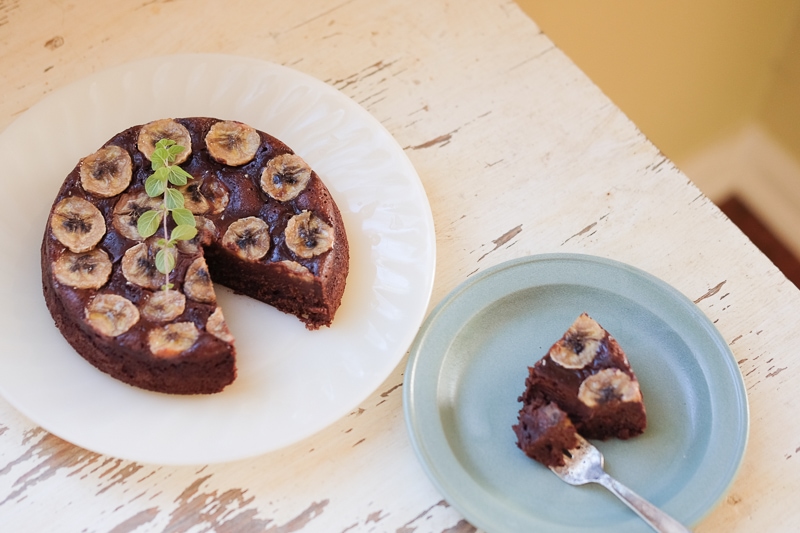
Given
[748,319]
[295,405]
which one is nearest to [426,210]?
[295,405]

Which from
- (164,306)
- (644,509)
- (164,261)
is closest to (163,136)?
(164,261)

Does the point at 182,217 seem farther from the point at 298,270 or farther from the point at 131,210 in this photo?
the point at 298,270

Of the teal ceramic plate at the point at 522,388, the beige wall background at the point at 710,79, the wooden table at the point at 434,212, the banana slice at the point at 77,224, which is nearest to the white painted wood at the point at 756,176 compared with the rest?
Answer: the beige wall background at the point at 710,79

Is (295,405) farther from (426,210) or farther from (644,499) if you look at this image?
(644,499)

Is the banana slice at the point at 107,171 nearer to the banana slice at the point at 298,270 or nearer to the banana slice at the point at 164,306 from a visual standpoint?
the banana slice at the point at 164,306

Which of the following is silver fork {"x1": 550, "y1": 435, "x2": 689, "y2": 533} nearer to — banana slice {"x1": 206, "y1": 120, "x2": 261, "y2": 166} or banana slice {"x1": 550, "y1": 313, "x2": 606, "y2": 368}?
banana slice {"x1": 550, "y1": 313, "x2": 606, "y2": 368}
